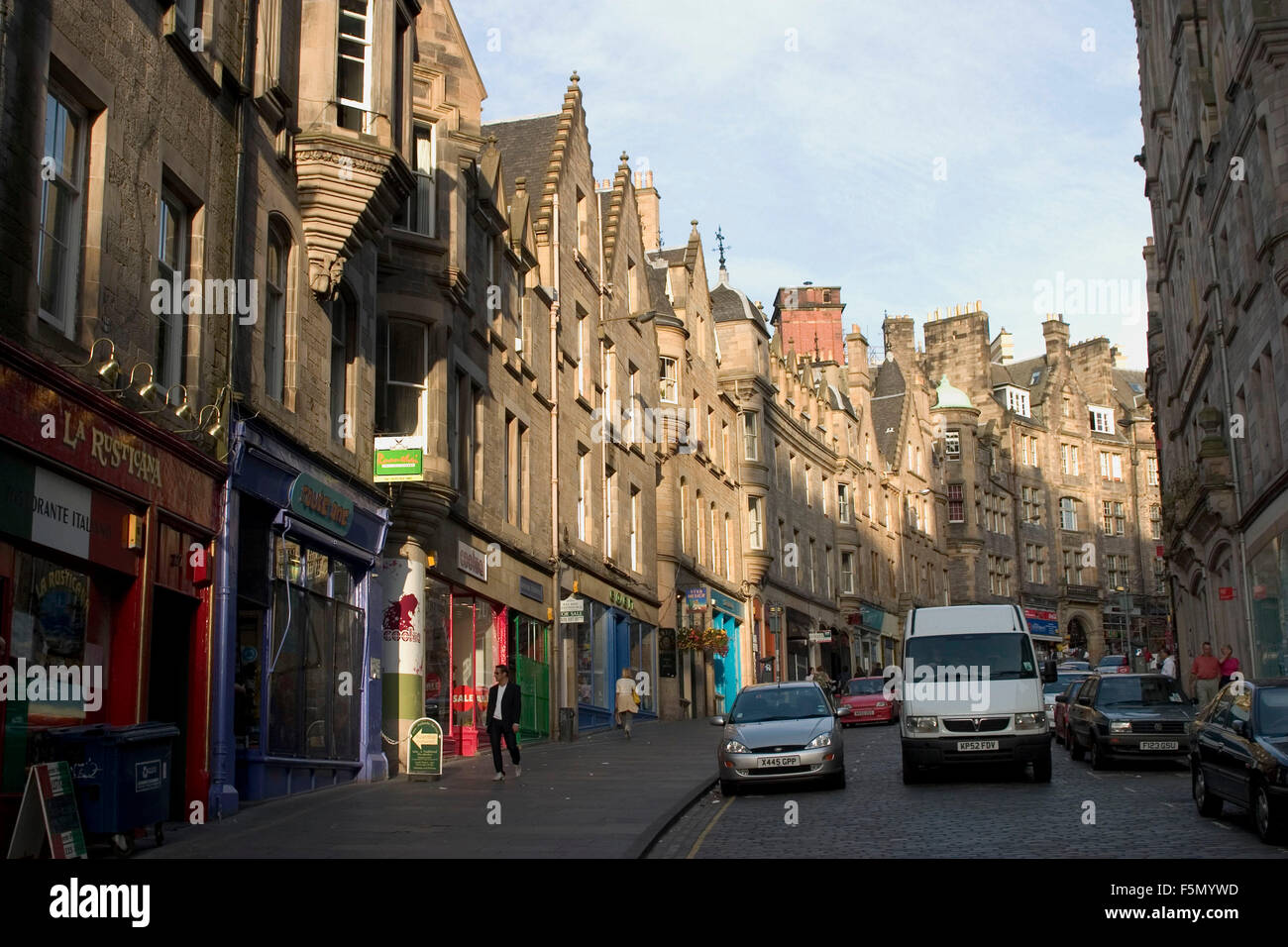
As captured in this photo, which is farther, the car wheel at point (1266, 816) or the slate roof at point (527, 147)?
the slate roof at point (527, 147)

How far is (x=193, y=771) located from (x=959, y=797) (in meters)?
8.93

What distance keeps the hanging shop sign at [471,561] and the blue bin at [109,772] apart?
496 inches

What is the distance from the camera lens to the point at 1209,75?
3219cm

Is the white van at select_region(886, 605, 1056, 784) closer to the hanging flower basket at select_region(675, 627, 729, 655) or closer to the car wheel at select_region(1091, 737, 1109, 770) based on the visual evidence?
the car wheel at select_region(1091, 737, 1109, 770)

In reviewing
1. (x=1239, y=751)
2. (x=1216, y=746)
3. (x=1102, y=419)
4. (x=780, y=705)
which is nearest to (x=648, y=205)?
(x=780, y=705)

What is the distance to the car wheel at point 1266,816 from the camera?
11328 mm

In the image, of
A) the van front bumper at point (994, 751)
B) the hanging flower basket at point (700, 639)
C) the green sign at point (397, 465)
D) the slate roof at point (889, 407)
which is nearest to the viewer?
the van front bumper at point (994, 751)

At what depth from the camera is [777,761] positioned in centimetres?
1764

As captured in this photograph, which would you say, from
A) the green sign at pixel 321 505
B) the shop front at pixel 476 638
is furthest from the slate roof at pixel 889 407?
the green sign at pixel 321 505

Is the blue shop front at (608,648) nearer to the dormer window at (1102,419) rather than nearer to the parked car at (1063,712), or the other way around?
the parked car at (1063,712)

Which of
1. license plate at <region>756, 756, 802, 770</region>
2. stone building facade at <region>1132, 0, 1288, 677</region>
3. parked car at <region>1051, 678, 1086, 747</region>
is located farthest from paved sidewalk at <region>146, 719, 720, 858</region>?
stone building facade at <region>1132, 0, 1288, 677</region>

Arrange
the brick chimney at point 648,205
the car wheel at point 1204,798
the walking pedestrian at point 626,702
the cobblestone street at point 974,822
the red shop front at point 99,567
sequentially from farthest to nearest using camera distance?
the brick chimney at point 648,205 < the walking pedestrian at point 626,702 < the car wheel at point 1204,798 < the cobblestone street at point 974,822 < the red shop front at point 99,567
